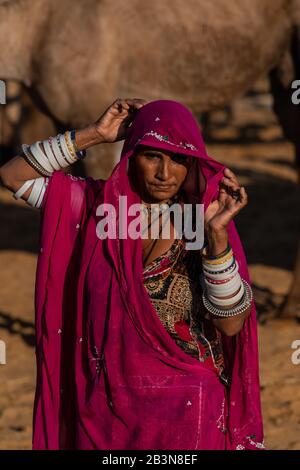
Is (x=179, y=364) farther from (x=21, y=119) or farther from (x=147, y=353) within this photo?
(x=21, y=119)

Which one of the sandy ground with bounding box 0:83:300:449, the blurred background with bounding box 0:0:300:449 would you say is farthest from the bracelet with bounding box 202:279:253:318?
the blurred background with bounding box 0:0:300:449

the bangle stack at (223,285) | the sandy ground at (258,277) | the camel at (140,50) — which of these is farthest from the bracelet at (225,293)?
the camel at (140,50)

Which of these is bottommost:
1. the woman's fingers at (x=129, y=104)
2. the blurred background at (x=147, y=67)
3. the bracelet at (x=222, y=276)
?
the blurred background at (x=147, y=67)

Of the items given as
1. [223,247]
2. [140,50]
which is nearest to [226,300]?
[223,247]

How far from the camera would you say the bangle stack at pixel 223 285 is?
292 centimetres

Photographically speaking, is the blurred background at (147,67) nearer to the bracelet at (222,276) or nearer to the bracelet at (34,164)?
the bracelet at (34,164)

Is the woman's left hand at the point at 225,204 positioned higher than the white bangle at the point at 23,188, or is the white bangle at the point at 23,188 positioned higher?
the woman's left hand at the point at 225,204

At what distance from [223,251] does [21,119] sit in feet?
24.7

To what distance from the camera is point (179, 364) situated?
3062 mm

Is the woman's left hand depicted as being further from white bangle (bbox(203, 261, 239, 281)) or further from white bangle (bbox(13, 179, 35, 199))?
white bangle (bbox(13, 179, 35, 199))

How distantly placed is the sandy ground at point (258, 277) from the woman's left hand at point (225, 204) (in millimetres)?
2100

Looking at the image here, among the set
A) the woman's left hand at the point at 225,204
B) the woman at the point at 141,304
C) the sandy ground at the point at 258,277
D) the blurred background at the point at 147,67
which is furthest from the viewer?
the blurred background at the point at 147,67

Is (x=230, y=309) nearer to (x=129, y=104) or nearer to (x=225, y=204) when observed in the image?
(x=225, y=204)

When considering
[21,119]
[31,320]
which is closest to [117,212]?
[31,320]
